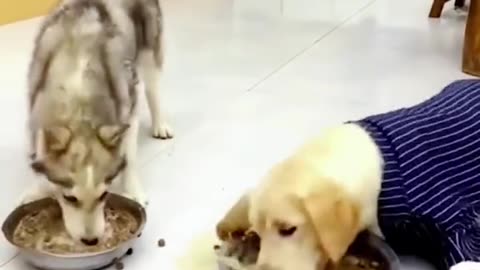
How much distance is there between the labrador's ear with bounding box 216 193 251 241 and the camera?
2108 mm

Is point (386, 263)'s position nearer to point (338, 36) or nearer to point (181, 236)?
point (181, 236)

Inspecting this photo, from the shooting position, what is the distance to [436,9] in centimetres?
455

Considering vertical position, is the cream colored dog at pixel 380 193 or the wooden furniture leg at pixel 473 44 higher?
the cream colored dog at pixel 380 193

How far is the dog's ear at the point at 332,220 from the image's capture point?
6.31ft

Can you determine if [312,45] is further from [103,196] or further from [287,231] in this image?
[287,231]

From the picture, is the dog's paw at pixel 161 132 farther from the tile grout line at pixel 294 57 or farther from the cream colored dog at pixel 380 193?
the cream colored dog at pixel 380 193

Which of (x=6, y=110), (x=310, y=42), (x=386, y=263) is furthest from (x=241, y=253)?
(x=310, y=42)

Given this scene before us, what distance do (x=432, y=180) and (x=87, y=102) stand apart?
880 mm

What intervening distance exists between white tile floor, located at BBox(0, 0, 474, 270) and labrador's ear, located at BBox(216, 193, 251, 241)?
0.12 meters

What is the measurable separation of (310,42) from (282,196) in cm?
224

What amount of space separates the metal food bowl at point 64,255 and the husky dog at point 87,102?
56 millimetres

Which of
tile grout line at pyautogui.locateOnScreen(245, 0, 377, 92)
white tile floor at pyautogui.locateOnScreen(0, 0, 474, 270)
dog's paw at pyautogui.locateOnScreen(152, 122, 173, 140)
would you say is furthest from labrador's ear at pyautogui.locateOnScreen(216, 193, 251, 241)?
tile grout line at pyautogui.locateOnScreen(245, 0, 377, 92)

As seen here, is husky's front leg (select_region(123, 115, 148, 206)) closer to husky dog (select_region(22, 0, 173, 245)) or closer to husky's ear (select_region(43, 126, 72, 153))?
husky dog (select_region(22, 0, 173, 245))

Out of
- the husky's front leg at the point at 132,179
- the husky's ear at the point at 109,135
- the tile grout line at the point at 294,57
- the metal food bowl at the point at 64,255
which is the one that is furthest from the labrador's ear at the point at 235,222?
the tile grout line at the point at 294,57
